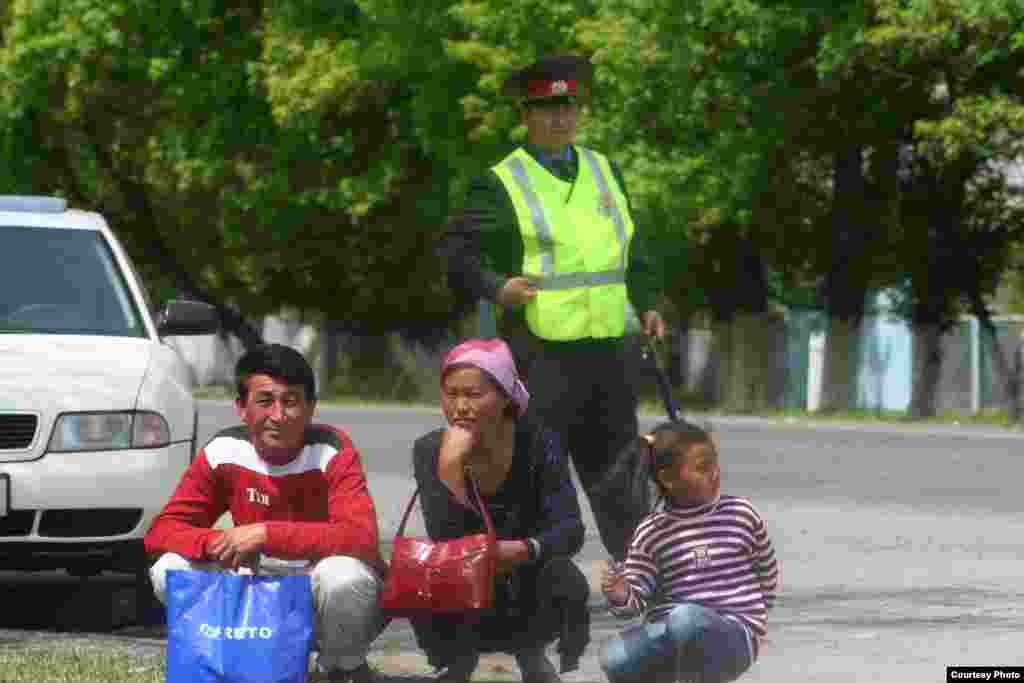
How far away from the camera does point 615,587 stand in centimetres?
731

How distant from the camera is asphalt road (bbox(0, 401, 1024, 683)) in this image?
902cm

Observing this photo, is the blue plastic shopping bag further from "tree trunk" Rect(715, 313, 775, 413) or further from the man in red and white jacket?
"tree trunk" Rect(715, 313, 775, 413)

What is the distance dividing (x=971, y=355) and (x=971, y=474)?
26.7m

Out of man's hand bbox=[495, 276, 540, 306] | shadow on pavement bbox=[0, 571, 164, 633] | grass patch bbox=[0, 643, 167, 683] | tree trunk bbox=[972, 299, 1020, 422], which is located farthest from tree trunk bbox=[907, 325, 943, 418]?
grass patch bbox=[0, 643, 167, 683]

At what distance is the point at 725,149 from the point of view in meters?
35.6

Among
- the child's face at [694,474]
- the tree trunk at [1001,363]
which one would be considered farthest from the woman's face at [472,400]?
the tree trunk at [1001,363]

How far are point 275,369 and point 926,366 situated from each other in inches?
1265

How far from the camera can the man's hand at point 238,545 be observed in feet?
24.5

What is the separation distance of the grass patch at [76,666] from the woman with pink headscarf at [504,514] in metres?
1.02

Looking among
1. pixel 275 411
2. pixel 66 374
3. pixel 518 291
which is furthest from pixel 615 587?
pixel 66 374

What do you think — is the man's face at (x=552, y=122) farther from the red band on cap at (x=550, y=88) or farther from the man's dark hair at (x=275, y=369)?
the man's dark hair at (x=275, y=369)

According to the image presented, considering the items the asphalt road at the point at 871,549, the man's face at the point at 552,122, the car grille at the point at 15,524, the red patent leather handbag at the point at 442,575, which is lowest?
the asphalt road at the point at 871,549

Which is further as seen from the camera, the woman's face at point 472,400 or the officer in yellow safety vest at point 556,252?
the officer in yellow safety vest at point 556,252

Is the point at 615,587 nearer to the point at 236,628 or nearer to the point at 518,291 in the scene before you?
the point at 236,628
